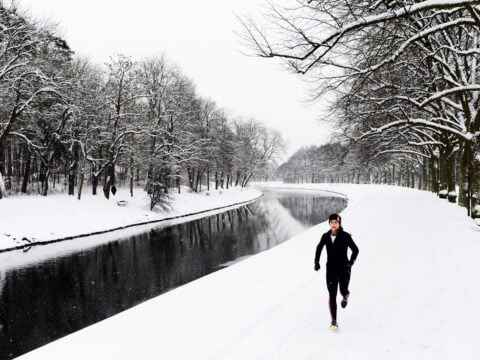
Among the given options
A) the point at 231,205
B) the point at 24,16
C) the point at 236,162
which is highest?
the point at 24,16

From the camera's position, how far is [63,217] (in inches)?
913

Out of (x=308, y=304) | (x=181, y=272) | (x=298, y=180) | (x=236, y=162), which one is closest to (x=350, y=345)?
(x=308, y=304)

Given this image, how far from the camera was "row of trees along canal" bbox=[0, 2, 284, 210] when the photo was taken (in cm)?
2431

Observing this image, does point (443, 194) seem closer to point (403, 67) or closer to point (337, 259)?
point (403, 67)

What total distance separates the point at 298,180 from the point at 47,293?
125m

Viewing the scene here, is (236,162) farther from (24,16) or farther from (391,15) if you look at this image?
(391,15)

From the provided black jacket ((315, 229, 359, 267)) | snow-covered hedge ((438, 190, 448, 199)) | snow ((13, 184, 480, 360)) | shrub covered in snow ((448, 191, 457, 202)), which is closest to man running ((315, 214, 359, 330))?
black jacket ((315, 229, 359, 267))

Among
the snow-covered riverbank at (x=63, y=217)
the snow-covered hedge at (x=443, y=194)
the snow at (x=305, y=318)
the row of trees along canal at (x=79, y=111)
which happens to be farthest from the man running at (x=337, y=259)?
the snow-covered hedge at (x=443, y=194)

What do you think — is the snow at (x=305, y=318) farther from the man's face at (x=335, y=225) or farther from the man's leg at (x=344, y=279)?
the man's face at (x=335, y=225)

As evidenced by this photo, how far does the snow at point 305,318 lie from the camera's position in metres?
4.94

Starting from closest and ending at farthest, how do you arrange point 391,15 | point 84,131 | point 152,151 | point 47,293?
1. point 391,15
2. point 47,293
3. point 84,131
4. point 152,151

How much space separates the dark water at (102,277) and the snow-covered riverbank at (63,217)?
4034 millimetres

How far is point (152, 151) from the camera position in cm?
3688

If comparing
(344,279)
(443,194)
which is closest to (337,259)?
(344,279)
